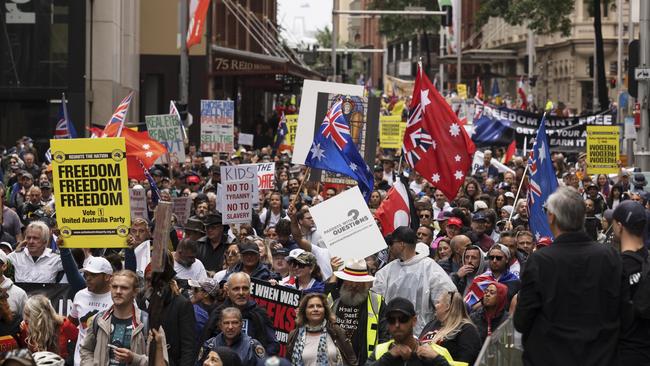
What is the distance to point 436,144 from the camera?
1684 centimetres

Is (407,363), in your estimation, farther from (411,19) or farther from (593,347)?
(411,19)

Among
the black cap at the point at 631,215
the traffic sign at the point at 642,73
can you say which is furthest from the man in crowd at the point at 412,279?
the traffic sign at the point at 642,73

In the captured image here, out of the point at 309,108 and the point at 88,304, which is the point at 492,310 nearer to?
the point at 88,304

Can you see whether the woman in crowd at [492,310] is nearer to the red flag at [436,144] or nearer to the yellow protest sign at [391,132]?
the red flag at [436,144]

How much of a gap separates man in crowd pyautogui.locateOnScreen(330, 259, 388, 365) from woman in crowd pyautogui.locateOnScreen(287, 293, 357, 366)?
483 mm

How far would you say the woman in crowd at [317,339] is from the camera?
902cm

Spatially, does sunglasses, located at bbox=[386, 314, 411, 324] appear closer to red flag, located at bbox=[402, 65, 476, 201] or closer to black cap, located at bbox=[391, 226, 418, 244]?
black cap, located at bbox=[391, 226, 418, 244]

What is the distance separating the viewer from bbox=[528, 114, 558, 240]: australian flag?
47.5 ft

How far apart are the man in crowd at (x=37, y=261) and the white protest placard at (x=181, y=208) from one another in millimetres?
4273

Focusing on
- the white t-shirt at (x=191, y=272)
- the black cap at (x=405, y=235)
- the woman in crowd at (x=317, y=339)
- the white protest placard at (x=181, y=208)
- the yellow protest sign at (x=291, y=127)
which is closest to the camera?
the woman in crowd at (x=317, y=339)

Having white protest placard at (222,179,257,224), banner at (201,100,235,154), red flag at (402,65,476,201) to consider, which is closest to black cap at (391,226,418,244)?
white protest placard at (222,179,257,224)

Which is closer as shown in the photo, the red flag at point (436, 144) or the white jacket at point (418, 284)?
the white jacket at point (418, 284)

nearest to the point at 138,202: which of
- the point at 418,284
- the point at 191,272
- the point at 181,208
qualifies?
the point at 181,208

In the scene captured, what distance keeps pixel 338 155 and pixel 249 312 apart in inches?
250
